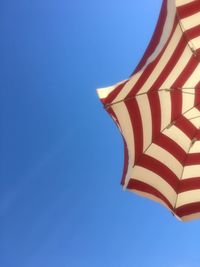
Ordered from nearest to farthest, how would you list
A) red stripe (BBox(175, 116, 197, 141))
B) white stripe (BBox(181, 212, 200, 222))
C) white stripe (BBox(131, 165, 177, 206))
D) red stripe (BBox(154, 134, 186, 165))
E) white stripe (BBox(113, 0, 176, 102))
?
1. white stripe (BBox(113, 0, 176, 102))
2. white stripe (BBox(181, 212, 200, 222))
3. white stripe (BBox(131, 165, 177, 206))
4. red stripe (BBox(154, 134, 186, 165))
5. red stripe (BBox(175, 116, 197, 141))

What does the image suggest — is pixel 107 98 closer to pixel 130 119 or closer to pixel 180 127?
pixel 130 119

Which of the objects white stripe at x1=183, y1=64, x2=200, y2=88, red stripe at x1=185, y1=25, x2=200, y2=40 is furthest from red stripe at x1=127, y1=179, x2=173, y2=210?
red stripe at x1=185, y1=25, x2=200, y2=40

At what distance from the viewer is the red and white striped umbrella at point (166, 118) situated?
3.24m

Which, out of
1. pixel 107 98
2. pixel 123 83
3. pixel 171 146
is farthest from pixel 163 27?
pixel 171 146

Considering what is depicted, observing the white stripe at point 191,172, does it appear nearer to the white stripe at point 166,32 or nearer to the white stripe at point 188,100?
the white stripe at point 188,100

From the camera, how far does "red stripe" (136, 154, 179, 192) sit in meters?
3.96

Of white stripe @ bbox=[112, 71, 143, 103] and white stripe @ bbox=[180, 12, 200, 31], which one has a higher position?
white stripe @ bbox=[180, 12, 200, 31]

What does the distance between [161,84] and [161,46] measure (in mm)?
801

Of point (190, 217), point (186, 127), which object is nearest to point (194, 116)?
point (186, 127)

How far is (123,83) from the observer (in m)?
3.14

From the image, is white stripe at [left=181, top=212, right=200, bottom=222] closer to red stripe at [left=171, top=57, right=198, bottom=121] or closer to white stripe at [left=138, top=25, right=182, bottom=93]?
red stripe at [left=171, top=57, right=198, bottom=121]

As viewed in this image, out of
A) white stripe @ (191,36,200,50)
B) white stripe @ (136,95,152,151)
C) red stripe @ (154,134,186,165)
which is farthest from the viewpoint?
red stripe @ (154,134,186,165)

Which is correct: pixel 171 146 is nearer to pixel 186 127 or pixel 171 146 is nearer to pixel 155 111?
pixel 186 127

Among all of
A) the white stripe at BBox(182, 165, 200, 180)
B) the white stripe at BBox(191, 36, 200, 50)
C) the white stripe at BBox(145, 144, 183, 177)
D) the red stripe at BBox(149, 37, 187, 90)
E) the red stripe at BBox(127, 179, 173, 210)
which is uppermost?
the white stripe at BBox(191, 36, 200, 50)
